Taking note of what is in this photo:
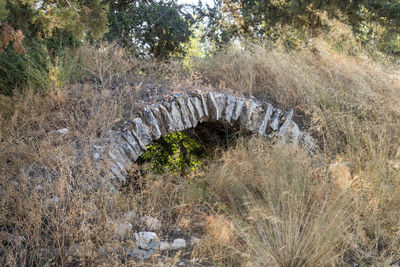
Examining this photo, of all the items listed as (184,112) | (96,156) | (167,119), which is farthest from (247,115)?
(96,156)

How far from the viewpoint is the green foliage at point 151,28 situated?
745 cm

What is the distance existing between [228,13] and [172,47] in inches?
91.1

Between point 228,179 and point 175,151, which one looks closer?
point 228,179

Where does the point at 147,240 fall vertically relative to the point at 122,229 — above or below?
below

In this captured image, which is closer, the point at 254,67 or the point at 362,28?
the point at 254,67

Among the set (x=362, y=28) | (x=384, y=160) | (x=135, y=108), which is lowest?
(x=384, y=160)

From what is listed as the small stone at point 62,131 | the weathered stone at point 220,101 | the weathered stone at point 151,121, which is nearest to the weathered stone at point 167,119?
the weathered stone at point 151,121

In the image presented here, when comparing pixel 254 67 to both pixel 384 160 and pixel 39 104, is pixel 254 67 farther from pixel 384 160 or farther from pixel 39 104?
pixel 39 104

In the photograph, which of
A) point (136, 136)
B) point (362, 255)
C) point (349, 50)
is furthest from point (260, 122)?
point (349, 50)

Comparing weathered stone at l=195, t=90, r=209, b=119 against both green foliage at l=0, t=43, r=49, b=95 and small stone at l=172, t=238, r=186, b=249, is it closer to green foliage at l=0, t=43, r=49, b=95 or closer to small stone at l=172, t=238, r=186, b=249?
green foliage at l=0, t=43, r=49, b=95

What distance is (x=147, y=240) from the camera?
9.16 ft

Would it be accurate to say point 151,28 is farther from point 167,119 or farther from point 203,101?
point 167,119

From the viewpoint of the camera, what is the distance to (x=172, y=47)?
797cm

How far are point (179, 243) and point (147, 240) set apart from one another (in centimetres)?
29
